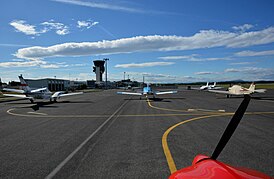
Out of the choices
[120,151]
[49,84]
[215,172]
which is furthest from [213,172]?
[49,84]

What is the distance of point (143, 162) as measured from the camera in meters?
5.63

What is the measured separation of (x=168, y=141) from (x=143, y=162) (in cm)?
243

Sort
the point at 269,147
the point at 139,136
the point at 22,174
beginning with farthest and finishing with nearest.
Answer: the point at 139,136 < the point at 269,147 < the point at 22,174

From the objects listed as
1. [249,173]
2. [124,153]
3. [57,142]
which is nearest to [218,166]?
[249,173]

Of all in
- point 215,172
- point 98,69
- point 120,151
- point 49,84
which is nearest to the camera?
point 215,172

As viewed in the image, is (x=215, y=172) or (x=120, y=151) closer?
(x=215, y=172)

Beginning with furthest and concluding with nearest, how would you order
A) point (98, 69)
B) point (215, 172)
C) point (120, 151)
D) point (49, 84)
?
point (98, 69)
point (49, 84)
point (120, 151)
point (215, 172)

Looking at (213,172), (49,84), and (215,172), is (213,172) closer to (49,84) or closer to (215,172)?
(215,172)

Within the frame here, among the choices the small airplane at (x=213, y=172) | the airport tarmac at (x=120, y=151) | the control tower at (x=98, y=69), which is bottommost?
the airport tarmac at (x=120, y=151)

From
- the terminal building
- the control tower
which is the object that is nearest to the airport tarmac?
the terminal building

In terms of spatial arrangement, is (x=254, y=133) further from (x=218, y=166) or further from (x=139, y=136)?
(x=218, y=166)

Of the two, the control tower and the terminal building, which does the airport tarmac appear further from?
the control tower

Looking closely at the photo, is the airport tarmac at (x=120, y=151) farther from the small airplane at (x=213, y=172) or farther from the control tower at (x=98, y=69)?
the control tower at (x=98, y=69)

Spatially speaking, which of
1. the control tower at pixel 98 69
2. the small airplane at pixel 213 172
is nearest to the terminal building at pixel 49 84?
the control tower at pixel 98 69
